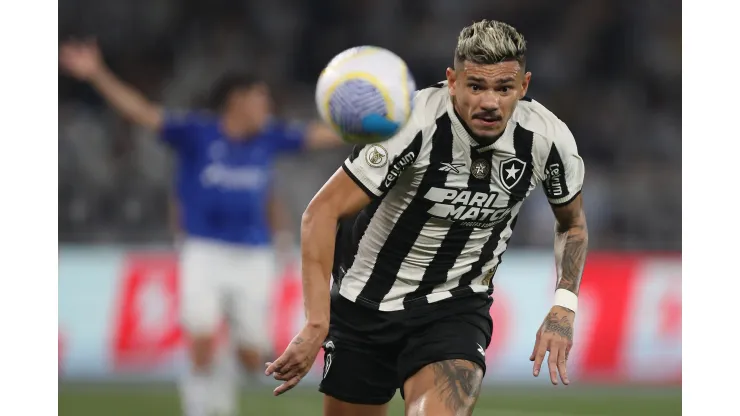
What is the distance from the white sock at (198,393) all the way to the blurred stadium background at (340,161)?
2.62 ft

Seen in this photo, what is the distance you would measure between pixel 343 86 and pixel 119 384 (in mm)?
6557

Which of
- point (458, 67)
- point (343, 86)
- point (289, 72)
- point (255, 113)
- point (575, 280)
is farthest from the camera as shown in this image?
point (289, 72)

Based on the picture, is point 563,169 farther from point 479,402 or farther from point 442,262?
point 479,402

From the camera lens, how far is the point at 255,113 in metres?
8.00

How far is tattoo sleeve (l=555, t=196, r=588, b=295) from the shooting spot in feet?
15.0

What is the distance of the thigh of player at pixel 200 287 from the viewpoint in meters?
7.68

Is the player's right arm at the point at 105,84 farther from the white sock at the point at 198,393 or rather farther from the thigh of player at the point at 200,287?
the white sock at the point at 198,393

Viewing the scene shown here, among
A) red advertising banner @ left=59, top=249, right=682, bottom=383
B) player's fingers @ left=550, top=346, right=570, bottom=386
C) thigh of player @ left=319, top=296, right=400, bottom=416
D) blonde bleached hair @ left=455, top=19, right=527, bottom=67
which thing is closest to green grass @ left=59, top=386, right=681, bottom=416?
red advertising banner @ left=59, top=249, right=682, bottom=383

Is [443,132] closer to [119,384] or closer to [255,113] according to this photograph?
[255,113]

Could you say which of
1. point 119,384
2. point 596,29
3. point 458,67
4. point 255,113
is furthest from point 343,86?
point 596,29

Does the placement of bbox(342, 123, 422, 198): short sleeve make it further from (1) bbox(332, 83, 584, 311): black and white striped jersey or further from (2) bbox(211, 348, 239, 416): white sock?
(2) bbox(211, 348, 239, 416): white sock

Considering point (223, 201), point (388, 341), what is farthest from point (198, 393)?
point (388, 341)

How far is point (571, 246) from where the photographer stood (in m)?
4.64

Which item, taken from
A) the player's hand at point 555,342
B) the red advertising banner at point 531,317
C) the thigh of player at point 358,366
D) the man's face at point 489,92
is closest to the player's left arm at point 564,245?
the player's hand at point 555,342
